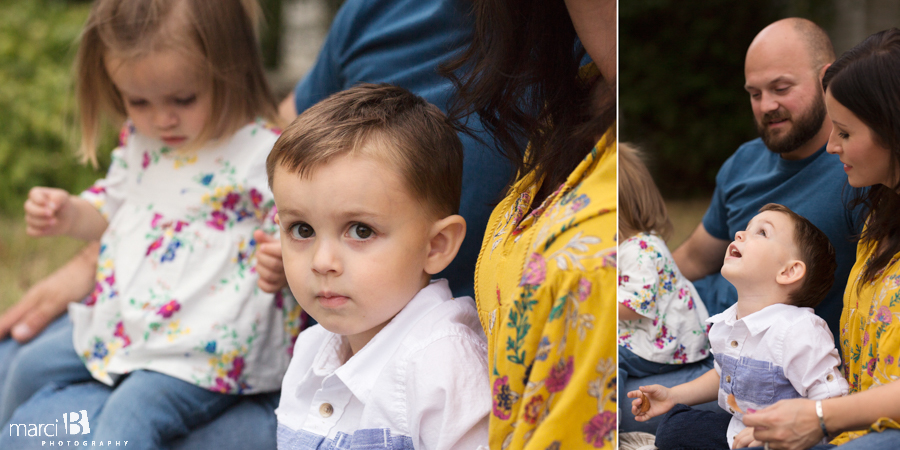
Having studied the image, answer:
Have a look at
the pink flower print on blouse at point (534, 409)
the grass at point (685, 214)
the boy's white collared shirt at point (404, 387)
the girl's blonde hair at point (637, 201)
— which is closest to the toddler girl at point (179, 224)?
the boy's white collared shirt at point (404, 387)

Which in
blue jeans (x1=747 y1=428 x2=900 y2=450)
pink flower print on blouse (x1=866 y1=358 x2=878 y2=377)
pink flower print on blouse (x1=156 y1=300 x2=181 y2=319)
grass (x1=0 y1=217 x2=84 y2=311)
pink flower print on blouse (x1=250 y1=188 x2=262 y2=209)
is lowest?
grass (x1=0 y1=217 x2=84 y2=311)

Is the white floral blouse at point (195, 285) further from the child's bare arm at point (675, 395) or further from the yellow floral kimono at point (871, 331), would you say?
the yellow floral kimono at point (871, 331)

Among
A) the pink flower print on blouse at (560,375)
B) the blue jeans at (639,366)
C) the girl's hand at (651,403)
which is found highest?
the pink flower print on blouse at (560,375)

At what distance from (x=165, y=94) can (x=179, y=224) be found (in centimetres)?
34

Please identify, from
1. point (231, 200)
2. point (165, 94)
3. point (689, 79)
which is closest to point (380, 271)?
point (231, 200)

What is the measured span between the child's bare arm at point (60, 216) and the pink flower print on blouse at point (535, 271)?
4.98 ft

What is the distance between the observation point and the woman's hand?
3.01ft

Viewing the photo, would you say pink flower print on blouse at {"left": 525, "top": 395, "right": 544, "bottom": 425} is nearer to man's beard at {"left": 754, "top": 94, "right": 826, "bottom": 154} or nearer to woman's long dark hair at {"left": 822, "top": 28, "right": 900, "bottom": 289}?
woman's long dark hair at {"left": 822, "top": 28, "right": 900, "bottom": 289}

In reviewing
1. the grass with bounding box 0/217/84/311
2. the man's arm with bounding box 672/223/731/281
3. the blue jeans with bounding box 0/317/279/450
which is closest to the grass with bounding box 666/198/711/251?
the man's arm with bounding box 672/223/731/281

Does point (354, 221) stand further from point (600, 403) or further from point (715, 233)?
point (715, 233)

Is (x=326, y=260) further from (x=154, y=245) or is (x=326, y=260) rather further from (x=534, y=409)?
(x=154, y=245)

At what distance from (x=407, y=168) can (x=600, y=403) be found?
0.48m

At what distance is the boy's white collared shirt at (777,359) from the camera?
1.02 meters

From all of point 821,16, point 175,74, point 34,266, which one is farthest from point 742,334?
point 821,16
